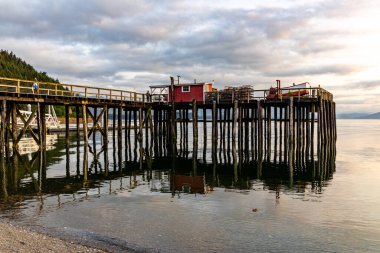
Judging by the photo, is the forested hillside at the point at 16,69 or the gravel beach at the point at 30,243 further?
the forested hillside at the point at 16,69

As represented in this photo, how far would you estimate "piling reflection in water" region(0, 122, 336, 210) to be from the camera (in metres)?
19.2

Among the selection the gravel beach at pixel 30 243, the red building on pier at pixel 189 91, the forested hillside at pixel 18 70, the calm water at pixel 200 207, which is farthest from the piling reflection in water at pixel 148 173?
the forested hillside at pixel 18 70

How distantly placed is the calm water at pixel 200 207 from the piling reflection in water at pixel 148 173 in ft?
0.22

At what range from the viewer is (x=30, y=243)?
1029cm

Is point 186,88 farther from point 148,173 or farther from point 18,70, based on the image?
Answer: point 18,70

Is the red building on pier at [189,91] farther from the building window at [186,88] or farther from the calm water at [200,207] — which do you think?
the calm water at [200,207]

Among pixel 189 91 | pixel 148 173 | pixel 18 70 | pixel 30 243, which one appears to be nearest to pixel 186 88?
pixel 189 91

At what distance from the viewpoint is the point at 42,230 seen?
1206 centimetres

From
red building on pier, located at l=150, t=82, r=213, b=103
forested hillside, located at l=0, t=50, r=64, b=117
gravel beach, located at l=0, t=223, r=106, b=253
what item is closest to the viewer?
gravel beach, located at l=0, t=223, r=106, b=253

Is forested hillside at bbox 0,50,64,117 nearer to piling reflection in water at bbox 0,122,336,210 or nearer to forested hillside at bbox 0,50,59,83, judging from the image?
forested hillside at bbox 0,50,59,83

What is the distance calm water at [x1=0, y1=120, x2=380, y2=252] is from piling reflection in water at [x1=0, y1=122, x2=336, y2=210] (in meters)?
0.07

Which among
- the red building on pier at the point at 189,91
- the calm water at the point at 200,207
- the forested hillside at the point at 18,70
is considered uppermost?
the forested hillside at the point at 18,70

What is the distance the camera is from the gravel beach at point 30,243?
9.79 metres

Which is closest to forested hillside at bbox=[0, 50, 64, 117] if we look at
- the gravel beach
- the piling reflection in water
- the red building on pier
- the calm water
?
the red building on pier
